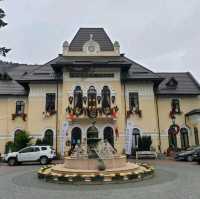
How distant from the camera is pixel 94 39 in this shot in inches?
1303

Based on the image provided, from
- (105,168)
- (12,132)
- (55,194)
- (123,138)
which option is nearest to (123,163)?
(105,168)

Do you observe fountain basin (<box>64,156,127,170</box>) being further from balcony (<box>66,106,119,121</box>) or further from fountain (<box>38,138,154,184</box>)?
balcony (<box>66,106,119,121</box>)

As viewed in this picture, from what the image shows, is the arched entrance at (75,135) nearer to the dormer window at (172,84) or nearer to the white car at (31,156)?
the white car at (31,156)

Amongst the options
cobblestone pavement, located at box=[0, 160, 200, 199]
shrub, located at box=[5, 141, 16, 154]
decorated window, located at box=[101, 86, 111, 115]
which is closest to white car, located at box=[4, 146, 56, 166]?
shrub, located at box=[5, 141, 16, 154]

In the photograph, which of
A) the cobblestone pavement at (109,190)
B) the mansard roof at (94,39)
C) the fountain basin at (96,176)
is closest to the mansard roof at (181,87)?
the mansard roof at (94,39)

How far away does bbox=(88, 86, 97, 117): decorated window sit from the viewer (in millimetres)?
27038

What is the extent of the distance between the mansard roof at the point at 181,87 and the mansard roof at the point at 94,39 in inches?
320

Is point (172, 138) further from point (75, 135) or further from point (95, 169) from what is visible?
point (95, 169)

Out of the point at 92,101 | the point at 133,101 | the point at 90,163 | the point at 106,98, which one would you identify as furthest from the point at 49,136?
the point at 90,163

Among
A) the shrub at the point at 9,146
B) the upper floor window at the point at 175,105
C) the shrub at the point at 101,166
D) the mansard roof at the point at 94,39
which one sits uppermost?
the mansard roof at the point at 94,39

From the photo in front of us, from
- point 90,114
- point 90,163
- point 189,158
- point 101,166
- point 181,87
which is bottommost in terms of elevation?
point 189,158

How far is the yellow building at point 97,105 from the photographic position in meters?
27.9

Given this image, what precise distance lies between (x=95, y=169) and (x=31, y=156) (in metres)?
10.2

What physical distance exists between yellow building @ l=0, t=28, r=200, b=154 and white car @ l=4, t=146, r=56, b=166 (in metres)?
5.42
